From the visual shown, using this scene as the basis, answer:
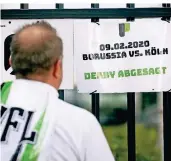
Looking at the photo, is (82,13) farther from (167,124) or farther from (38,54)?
(38,54)

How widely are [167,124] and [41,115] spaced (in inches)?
55.8

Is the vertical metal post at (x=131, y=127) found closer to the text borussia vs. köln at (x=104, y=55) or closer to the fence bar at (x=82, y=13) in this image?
the text borussia vs. köln at (x=104, y=55)

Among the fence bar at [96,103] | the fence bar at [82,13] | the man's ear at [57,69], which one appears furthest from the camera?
the fence bar at [96,103]

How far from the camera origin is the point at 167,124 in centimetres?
313

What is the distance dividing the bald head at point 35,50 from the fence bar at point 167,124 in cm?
129

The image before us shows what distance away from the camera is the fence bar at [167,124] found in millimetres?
3100

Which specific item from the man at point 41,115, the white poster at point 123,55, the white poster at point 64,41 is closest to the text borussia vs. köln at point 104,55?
the white poster at point 123,55

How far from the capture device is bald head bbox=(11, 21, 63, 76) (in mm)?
1965

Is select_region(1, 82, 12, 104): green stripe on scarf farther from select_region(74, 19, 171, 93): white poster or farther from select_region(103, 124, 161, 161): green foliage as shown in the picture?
select_region(103, 124, 161, 161): green foliage

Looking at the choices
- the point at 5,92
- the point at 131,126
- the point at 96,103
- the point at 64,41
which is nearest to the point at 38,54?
the point at 5,92

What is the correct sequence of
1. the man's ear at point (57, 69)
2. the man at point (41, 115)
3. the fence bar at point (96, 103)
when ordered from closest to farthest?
the man at point (41, 115), the man's ear at point (57, 69), the fence bar at point (96, 103)

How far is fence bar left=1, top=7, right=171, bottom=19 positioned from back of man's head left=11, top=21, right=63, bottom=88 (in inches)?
38.5

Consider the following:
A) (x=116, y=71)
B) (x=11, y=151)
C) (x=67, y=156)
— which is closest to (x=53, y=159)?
(x=67, y=156)

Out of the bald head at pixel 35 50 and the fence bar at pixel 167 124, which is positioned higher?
the bald head at pixel 35 50
